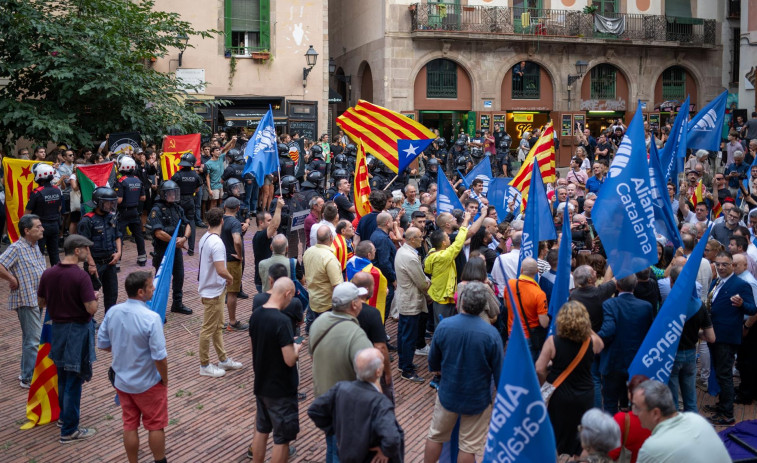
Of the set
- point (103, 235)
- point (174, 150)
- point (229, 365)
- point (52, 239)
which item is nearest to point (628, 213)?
point (229, 365)

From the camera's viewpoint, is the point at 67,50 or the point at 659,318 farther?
the point at 67,50

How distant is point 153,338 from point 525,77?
26840 millimetres

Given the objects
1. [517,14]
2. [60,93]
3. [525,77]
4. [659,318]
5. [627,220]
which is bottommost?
[659,318]

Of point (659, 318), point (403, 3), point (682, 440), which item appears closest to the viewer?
point (682, 440)

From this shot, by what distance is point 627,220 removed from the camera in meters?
6.93

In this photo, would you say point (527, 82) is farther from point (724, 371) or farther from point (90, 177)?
point (724, 371)

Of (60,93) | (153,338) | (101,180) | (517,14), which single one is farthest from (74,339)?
(517,14)

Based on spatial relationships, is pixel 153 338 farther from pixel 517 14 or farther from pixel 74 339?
pixel 517 14

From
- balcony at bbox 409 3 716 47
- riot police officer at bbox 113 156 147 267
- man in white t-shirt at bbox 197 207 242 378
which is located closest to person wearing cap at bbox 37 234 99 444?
man in white t-shirt at bbox 197 207 242 378

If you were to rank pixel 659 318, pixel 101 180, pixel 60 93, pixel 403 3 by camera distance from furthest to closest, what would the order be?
1. pixel 403 3
2. pixel 60 93
3. pixel 101 180
4. pixel 659 318

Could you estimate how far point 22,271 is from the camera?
7793 millimetres

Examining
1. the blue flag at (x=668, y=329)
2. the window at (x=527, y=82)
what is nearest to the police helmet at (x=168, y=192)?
the blue flag at (x=668, y=329)

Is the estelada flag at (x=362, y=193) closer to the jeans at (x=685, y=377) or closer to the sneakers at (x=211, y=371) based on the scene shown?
the sneakers at (x=211, y=371)

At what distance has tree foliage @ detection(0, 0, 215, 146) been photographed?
54.1ft
